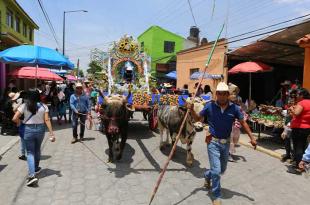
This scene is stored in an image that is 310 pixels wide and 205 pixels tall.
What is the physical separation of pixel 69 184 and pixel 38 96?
160 cm

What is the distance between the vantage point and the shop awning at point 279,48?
967 centimetres

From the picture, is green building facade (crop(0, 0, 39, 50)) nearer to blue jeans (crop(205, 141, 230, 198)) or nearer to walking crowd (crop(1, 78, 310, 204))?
walking crowd (crop(1, 78, 310, 204))

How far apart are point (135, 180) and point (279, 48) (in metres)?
8.47

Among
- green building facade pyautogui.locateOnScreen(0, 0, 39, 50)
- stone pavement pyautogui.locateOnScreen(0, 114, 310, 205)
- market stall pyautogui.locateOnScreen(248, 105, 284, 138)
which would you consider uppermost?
green building facade pyautogui.locateOnScreen(0, 0, 39, 50)

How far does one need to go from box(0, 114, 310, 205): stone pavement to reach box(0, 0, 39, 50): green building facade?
11.8 m

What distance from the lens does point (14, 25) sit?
936 inches

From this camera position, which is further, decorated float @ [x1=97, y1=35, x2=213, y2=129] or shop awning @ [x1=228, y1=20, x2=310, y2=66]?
decorated float @ [x1=97, y1=35, x2=213, y2=129]

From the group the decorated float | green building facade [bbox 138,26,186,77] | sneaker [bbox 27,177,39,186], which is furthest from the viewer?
green building facade [bbox 138,26,186,77]

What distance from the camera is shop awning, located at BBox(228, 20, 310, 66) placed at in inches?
381

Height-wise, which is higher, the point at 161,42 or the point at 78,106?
the point at 161,42

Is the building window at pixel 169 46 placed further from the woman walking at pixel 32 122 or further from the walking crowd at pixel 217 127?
the woman walking at pixel 32 122

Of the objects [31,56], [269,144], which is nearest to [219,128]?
[269,144]

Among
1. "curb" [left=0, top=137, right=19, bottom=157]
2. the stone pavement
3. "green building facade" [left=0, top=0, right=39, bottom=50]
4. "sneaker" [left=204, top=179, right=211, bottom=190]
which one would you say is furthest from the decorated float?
"green building facade" [left=0, top=0, right=39, bottom=50]

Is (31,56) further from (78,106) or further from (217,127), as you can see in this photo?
(217,127)
